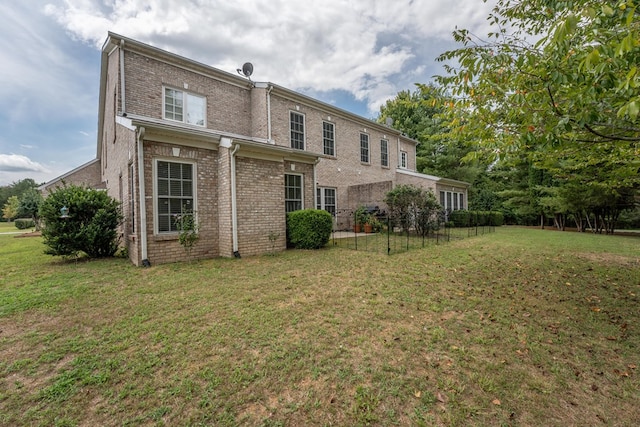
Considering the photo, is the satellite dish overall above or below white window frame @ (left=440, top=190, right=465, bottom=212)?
above

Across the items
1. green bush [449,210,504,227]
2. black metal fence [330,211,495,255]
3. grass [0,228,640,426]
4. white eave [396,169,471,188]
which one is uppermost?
white eave [396,169,471,188]

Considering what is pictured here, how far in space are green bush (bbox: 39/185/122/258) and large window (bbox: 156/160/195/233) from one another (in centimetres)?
207

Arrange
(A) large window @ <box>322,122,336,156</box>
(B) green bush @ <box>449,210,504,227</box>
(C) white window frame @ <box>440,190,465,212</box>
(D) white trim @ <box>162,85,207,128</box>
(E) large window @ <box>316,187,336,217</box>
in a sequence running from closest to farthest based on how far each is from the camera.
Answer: (D) white trim @ <box>162,85,207,128</box> < (E) large window @ <box>316,187,336,217</box> < (A) large window @ <box>322,122,336,156</box> < (C) white window frame @ <box>440,190,465,212</box> < (B) green bush @ <box>449,210,504,227</box>

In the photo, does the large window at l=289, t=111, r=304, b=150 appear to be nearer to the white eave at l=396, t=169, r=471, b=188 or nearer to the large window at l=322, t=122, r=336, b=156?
the large window at l=322, t=122, r=336, b=156

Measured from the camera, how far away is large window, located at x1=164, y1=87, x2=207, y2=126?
975 cm

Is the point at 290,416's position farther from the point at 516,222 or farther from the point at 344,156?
the point at 516,222

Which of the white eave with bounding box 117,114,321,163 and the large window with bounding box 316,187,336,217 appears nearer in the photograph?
the white eave with bounding box 117,114,321,163

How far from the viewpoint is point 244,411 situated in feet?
6.24

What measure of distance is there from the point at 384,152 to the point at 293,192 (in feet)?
33.4

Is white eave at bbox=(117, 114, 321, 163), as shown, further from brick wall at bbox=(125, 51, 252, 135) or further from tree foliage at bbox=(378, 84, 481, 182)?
tree foliage at bbox=(378, 84, 481, 182)

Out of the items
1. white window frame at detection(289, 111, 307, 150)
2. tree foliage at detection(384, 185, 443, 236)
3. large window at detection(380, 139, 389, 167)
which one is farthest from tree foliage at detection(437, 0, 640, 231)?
large window at detection(380, 139, 389, 167)

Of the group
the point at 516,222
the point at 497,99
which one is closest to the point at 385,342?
the point at 497,99

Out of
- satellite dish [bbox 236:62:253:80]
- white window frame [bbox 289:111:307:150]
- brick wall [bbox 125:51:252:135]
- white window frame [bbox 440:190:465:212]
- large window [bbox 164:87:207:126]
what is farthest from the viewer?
white window frame [bbox 440:190:465:212]

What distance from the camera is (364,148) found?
1608cm
